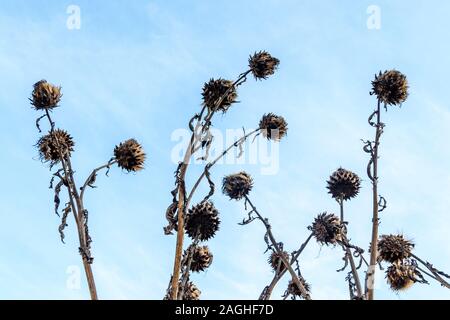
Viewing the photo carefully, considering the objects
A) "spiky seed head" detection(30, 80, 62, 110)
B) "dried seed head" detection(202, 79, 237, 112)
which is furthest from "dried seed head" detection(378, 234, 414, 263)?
"spiky seed head" detection(30, 80, 62, 110)

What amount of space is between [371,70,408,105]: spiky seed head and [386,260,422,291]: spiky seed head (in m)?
1.83

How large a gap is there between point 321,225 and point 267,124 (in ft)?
5.33

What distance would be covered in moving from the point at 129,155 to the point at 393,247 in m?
3.07

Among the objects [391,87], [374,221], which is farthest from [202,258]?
[391,87]

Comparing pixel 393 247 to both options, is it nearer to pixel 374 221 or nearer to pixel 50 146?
pixel 374 221

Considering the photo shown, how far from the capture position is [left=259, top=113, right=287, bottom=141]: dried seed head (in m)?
8.40

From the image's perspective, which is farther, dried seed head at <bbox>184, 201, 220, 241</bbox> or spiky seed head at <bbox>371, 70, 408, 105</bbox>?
spiky seed head at <bbox>371, 70, 408, 105</bbox>

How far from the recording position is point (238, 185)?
7.95 m

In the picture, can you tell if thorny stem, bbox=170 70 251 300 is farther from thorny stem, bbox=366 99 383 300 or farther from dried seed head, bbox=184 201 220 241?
thorny stem, bbox=366 99 383 300

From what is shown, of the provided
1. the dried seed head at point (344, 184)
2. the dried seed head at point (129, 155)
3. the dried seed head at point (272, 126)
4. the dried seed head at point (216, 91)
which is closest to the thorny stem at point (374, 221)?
the dried seed head at point (344, 184)

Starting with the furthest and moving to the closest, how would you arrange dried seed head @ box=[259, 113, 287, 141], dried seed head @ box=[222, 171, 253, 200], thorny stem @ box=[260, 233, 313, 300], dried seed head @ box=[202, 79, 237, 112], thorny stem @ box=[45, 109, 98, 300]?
1. dried seed head @ box=[259, 113, 287, 141]
2. dried seed head @ box=[222, 171, 253, 200]
3. dried seed head @ box=[202, 79, 237, 112]
4. thorny stem @ box=[260, 233, 313, 300]
5. thorny stem @ box=[45, 109, 98, 300]

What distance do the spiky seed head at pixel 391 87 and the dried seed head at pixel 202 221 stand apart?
7.74 ft
